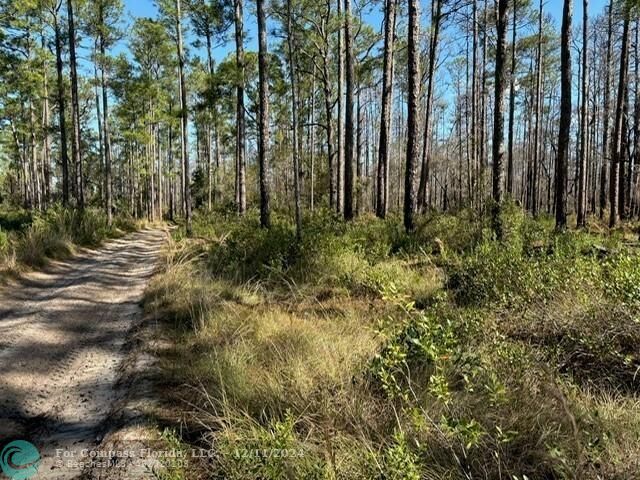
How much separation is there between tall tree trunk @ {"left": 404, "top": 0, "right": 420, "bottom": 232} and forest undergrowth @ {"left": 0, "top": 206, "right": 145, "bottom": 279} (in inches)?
330

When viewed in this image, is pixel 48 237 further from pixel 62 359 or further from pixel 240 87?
pixel 240 87

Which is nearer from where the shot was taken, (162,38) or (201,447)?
(201,447)

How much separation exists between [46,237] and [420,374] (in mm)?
10128

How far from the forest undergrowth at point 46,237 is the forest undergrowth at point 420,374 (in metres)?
3.82

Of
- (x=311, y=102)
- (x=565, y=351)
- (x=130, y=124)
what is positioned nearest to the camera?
(x=565, y=351)

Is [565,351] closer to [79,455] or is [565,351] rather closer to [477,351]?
[477,351]

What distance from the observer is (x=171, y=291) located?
6141 millimetres

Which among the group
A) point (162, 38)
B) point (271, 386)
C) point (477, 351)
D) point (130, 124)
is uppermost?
point (162, 38)

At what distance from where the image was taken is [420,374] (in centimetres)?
287

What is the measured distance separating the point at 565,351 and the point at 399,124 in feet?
129

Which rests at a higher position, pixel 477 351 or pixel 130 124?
pixel 130 124

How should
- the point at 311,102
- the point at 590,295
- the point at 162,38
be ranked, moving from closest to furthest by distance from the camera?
the point at 590,295
the point at 162,38
the point at 311,102

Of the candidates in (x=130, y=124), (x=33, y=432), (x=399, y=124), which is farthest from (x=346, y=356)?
(x=399, y=124)

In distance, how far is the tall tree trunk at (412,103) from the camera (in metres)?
9.16
